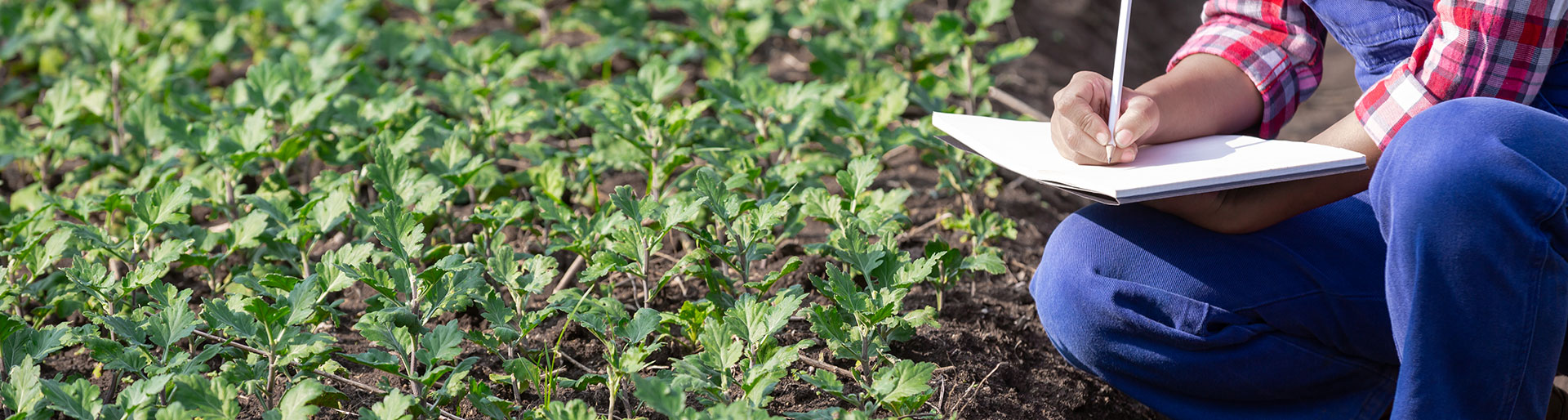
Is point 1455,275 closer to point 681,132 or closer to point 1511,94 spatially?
point 1511,94

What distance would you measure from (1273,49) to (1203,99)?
0.16 metres

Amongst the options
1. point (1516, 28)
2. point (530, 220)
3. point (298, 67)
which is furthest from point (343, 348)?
point (1516, 28)

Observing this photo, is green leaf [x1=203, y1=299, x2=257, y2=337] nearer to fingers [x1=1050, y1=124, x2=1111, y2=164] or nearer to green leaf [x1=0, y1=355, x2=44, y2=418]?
green leaf [x1=0, y1=355, x2=44, y2=418]

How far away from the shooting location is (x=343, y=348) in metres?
1.85

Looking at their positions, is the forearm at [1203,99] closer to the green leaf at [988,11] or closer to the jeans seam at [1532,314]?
the jeans seam at [1532,314]

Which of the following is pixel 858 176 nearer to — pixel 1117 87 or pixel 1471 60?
pixel 1117 87

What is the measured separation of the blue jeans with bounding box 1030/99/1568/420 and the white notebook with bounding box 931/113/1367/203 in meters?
0.09

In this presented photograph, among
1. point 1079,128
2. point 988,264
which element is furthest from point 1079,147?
point 988,264

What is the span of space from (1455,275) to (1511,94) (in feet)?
1.03

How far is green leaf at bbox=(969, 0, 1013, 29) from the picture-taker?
2834 millimetres

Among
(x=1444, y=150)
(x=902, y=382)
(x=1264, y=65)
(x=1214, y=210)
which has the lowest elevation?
(x=902, y=382)

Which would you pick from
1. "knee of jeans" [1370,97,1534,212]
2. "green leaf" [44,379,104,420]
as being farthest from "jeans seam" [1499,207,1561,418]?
"green leaf" [44,379,104,420]

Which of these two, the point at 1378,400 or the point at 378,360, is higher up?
the point at 378,360

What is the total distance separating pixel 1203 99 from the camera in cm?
174
